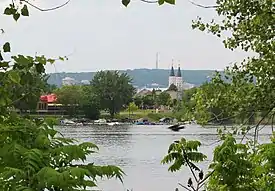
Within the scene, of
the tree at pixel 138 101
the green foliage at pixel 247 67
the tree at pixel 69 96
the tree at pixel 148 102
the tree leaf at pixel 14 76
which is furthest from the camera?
the tree at pixel 138 101

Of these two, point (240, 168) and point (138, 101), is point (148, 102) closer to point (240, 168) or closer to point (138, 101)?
point (138, 101)

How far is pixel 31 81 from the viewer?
114 inches

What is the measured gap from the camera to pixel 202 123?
906 centimetres

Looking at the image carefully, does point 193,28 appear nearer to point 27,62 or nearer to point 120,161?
point 27,62

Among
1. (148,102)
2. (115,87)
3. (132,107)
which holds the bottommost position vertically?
(132,107)

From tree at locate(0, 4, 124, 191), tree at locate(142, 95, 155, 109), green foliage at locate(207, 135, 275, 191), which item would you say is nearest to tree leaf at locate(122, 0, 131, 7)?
tree at locate(0, 4, 124, 191)

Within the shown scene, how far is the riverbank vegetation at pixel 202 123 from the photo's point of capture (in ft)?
7.77

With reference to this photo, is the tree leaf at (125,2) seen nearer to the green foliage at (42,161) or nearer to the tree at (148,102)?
the green foliage at (42,161)

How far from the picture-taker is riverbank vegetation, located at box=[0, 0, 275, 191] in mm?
2367

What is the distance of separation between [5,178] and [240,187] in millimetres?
3640

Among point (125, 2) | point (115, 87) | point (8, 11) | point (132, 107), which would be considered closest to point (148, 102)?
point (132, 107)

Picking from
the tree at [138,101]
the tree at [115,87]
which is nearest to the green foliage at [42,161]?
the tree at [115,87]

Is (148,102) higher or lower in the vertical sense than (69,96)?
lower

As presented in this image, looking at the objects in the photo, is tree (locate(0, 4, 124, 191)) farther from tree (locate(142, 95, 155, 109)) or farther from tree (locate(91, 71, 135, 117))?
tree (locate(142, 95, 155, 109))
